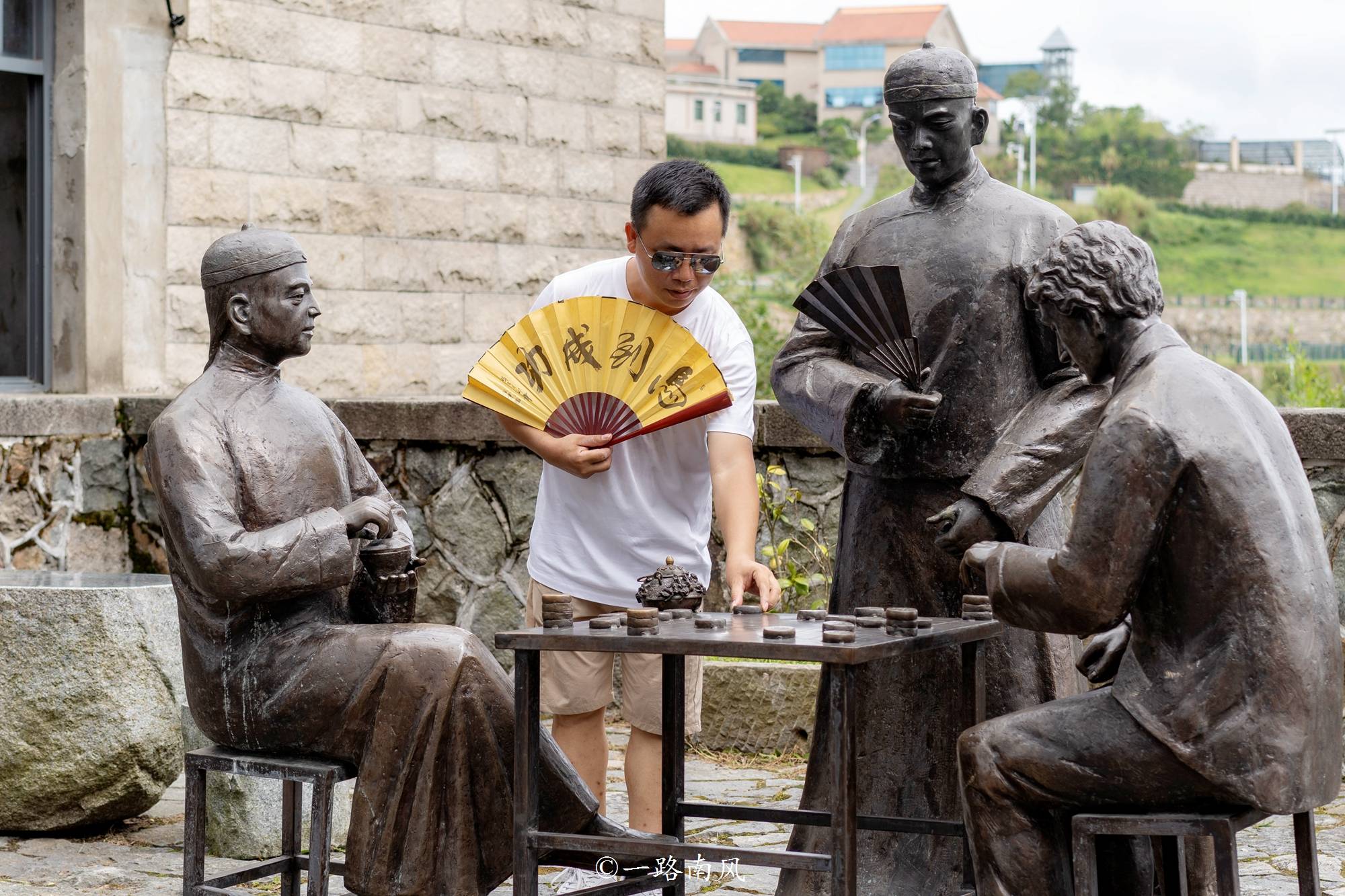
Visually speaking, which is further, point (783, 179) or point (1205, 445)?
point (783, 179)

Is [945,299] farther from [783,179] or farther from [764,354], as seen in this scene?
[783,179]

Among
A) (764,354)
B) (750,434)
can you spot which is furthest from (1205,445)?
(764,354)

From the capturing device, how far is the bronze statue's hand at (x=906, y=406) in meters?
4.34

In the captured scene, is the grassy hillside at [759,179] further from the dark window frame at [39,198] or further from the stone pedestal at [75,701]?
the stone pedestal at [75,701]

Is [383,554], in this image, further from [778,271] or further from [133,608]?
[778,271]

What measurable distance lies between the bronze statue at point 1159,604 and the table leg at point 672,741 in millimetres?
1265

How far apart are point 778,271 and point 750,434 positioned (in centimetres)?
3503

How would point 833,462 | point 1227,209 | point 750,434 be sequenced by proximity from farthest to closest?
point 1227,209 → point 833,462 → point 750,434

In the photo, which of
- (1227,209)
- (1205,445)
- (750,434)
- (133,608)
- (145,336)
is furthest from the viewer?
(1227,209)

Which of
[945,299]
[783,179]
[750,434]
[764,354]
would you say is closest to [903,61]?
[945,299]

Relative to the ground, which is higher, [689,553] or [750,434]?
[750,434]

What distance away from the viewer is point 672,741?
4.80 meters

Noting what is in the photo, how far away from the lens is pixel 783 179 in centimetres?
7781

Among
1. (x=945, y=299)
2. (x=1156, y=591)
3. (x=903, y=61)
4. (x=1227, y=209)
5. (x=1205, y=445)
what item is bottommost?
(x=1156, y=591)
